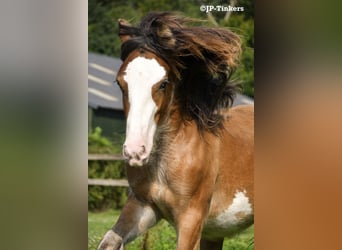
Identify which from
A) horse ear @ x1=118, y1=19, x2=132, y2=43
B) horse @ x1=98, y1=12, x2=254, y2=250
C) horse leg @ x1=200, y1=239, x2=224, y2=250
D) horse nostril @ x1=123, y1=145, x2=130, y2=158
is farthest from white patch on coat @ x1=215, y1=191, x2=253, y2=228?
horse ear @ x1=118, y1=19, x2=132, y2=43

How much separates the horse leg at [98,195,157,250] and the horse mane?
54cm

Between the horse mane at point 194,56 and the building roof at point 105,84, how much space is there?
0.07 meters

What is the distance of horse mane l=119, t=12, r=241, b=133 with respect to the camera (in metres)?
2.58

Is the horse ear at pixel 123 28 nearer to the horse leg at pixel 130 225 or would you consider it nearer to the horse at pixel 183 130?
the horse at pixel 183 130

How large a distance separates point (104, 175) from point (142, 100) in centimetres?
55

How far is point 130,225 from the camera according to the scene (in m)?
2.66

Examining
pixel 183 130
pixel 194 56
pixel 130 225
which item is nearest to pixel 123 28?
pixel 194 56

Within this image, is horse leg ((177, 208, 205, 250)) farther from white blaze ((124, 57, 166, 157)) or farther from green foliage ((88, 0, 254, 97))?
green foliage ((88, 0, 254, 97))

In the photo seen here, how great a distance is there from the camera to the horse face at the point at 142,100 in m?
2.47

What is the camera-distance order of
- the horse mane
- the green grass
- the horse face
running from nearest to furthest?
the horse face < the horse mane < the green grass

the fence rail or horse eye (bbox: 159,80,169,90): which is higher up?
horse eye (bbox: 159,80,169,90)
